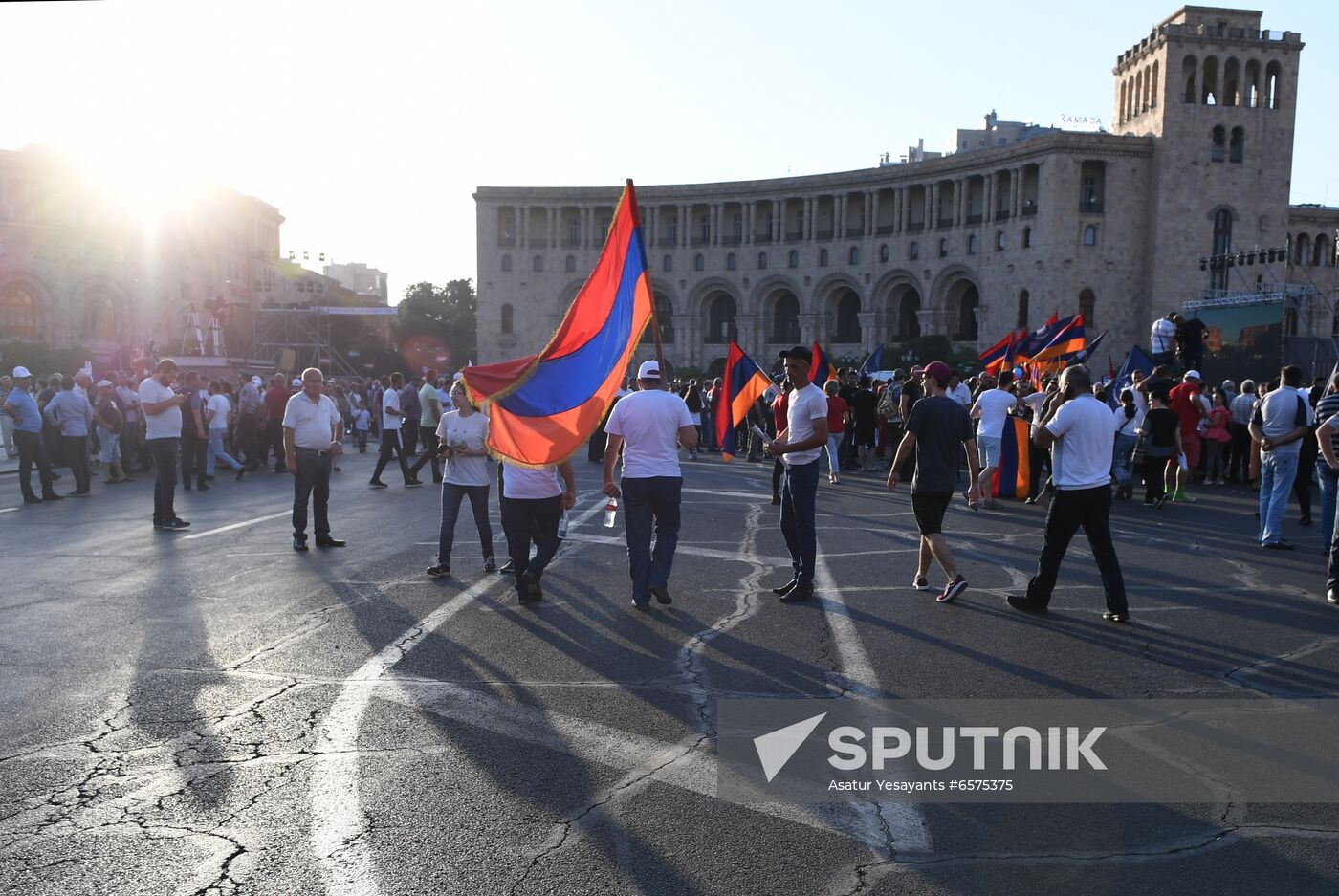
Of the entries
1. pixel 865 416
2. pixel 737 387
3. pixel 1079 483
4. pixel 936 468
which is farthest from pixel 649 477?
pixel 865 416

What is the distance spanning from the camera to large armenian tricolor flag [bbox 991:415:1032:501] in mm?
14930

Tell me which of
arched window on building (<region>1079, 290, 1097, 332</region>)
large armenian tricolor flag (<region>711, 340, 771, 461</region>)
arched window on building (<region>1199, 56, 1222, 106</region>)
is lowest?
large armenian tricolor flag (<region>711, 340, 771, 461</region>)

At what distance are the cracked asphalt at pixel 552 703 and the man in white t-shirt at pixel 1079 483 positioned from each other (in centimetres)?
38

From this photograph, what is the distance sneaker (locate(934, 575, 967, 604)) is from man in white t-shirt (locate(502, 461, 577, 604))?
293 cm

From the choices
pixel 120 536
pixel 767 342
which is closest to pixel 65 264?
pixel 767 342

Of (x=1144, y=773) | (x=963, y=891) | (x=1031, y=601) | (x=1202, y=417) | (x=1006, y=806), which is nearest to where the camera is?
(x=963, y=891)

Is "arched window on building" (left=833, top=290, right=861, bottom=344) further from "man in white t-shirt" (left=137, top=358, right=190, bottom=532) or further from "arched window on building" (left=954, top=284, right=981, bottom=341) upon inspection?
"man in white t-shirt" (left=137, top=358, right=190, bottom=532)

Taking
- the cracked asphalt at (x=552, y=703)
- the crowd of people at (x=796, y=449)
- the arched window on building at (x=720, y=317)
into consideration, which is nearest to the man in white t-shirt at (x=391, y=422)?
the crowd of people at (x=796, y=449)

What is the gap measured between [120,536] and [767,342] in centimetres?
6523

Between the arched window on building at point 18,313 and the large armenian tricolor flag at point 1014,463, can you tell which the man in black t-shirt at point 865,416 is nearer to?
the large armenian tricolor flag at point 1014,463

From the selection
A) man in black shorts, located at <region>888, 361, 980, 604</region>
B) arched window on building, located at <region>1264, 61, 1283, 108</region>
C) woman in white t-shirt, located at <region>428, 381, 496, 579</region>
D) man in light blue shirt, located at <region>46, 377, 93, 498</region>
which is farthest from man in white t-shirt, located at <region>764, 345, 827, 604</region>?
arched window on building, located at <region>1264, 61, 1283, 108</region>

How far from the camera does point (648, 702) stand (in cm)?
544

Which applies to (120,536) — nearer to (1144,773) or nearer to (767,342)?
(1144,773)

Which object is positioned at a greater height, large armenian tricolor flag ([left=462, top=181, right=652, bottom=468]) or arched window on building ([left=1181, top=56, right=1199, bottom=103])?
arched window on building ([left=1181, top=56, right=1199, bottom=103])
